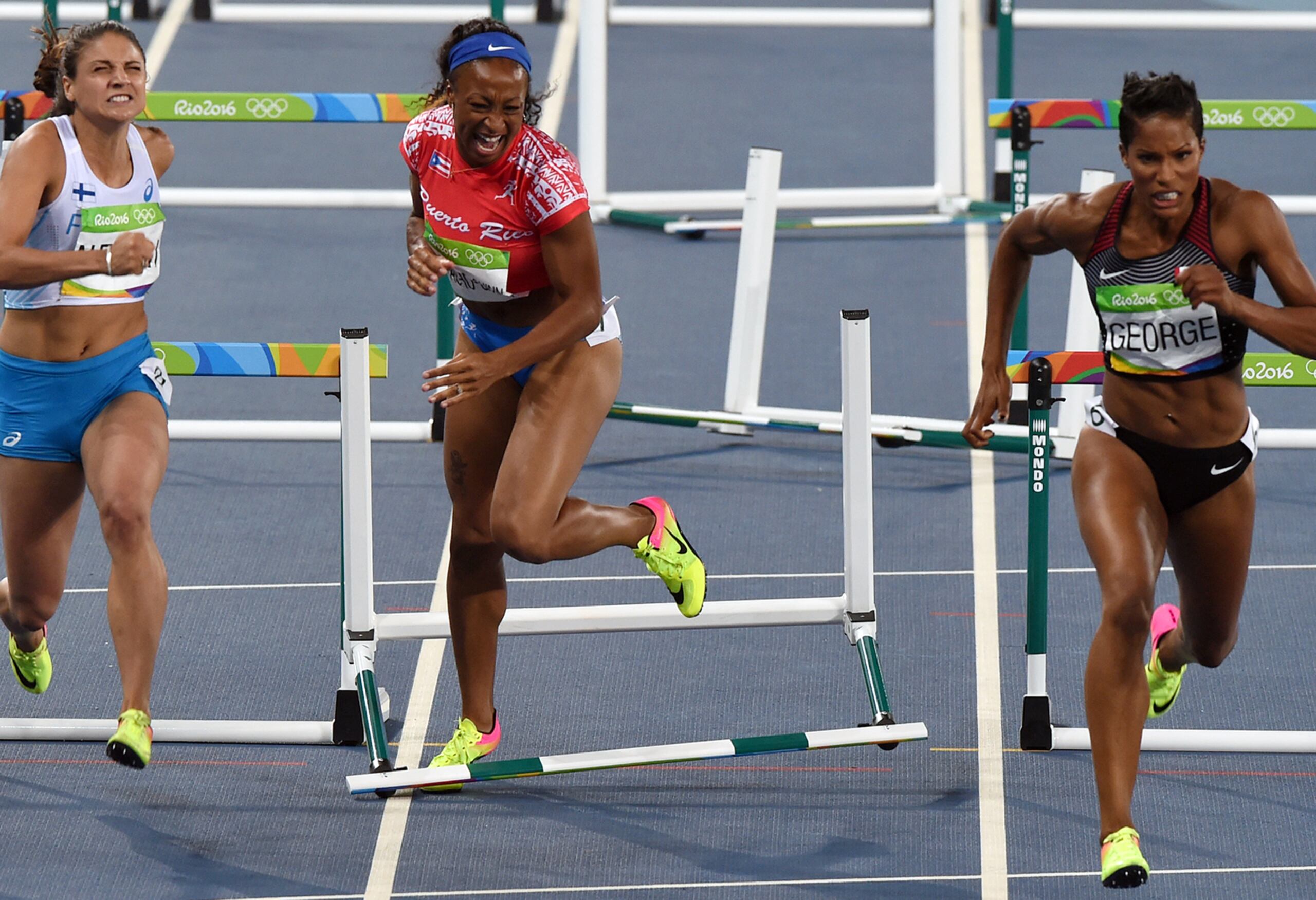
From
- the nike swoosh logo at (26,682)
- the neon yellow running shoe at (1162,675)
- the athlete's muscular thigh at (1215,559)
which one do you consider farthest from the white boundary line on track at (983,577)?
the nike swoosh logo at (26,682)

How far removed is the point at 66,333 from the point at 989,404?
79.1 inches

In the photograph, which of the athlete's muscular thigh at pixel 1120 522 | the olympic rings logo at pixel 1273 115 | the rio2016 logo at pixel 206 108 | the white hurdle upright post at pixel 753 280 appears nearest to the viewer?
the athlete's muscular thigh at pixel 1120 522

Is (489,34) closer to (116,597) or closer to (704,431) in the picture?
(116,597)

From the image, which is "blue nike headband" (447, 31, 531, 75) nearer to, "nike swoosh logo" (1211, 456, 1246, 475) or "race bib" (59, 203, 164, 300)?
"race bib" (59, 203, 164, 300)

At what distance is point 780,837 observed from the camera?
174 inches

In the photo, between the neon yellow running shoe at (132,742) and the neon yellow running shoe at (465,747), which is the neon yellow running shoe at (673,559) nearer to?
the neon yellow running shoe at (465,747)

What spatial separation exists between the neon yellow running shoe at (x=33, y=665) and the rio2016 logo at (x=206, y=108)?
1.93 metres

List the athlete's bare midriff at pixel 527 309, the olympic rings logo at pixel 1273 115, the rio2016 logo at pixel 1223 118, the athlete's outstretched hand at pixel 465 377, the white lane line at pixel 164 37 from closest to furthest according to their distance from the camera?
the athlete's outstretched hand at pixel 465 377 → the athlete's bare midriff at pixel 527 309 → the rio2016 logo at pixel 1223 118 → the olympic rings logo at pixel 1273 115 → the white lane line at pixel 164 37

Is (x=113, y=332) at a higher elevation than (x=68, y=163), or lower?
lower

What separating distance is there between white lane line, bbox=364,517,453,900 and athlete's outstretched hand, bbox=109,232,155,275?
96 cm

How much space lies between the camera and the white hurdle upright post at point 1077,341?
614 centimetres

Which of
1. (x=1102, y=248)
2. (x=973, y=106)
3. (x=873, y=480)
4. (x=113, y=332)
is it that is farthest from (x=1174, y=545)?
(x=973, y=106)

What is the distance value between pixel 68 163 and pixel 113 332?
1.24 feet

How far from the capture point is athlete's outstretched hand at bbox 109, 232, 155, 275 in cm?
404
